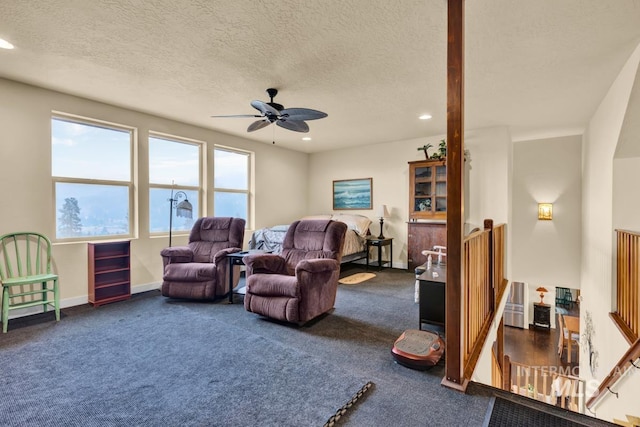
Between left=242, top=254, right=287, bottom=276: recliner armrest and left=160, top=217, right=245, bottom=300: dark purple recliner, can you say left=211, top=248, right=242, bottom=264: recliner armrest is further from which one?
left=242, top=254, right=287, bottom=276: recliner armrest

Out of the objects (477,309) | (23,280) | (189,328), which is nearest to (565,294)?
(477,309)

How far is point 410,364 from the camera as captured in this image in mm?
2193

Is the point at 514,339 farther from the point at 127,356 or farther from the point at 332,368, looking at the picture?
the point at 127,356

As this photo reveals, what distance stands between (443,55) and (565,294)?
7317mm

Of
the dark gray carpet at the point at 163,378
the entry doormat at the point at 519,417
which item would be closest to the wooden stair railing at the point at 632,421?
the entry doormat at the point at 519,417

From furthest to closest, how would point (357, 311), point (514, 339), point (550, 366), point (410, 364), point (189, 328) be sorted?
1. point (514, 339)
2. point (550, 366)
3. point (357, 311)
4. point (189, 328)
5. point (410, 364)

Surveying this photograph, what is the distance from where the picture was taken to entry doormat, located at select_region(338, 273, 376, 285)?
4.89 metres

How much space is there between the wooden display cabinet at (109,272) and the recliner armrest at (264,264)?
72.4 inches

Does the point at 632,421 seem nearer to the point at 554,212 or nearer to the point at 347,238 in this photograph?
the point at 347,238

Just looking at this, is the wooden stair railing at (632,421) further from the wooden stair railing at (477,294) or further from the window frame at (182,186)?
the window frame at (182,186)

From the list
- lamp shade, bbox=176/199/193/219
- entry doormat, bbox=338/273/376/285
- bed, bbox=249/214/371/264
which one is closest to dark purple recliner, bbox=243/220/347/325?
bed, bbox=249/214/371/264

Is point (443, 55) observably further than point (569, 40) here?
Yes

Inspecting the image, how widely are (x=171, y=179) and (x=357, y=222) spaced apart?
11.1 ft

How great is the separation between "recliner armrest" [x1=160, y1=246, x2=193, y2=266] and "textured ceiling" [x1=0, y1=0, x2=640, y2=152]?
6.34ft
